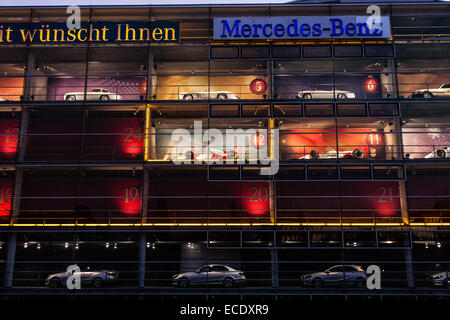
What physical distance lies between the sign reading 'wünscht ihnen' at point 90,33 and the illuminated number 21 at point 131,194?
7.09 m

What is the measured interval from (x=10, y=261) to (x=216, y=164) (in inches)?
393

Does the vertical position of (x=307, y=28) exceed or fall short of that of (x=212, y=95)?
it exceeds it

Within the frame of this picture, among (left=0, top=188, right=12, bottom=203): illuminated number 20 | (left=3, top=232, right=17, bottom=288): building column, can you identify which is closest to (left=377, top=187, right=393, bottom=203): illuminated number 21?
(left=3, top=232, right=17, bottom=288): building column

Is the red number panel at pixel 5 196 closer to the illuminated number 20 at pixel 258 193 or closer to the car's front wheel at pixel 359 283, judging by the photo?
the illuminated number 20 at pixel 258 193

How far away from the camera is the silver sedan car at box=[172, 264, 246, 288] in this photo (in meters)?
17.2

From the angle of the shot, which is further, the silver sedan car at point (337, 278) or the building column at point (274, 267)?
the silver sedan car at point (337, 278)

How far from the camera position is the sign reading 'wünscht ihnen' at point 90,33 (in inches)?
739

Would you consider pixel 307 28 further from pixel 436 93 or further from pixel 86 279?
pixel 86 279

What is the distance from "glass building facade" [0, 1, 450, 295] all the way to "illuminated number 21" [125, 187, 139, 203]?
0.06m

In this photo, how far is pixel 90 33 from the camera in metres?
18.8

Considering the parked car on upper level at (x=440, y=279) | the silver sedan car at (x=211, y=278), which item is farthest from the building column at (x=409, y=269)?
the silver sedan car at (x=211, y=278)

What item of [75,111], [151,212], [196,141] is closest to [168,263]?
[151,212]

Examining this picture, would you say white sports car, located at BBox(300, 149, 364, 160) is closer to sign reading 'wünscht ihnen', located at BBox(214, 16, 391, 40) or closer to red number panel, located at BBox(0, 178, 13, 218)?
sign reading 'wünscht ihnen', located at BBox(214, 16, 391, 40)

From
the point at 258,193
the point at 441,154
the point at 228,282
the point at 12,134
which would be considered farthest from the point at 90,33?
the point at 441,154
